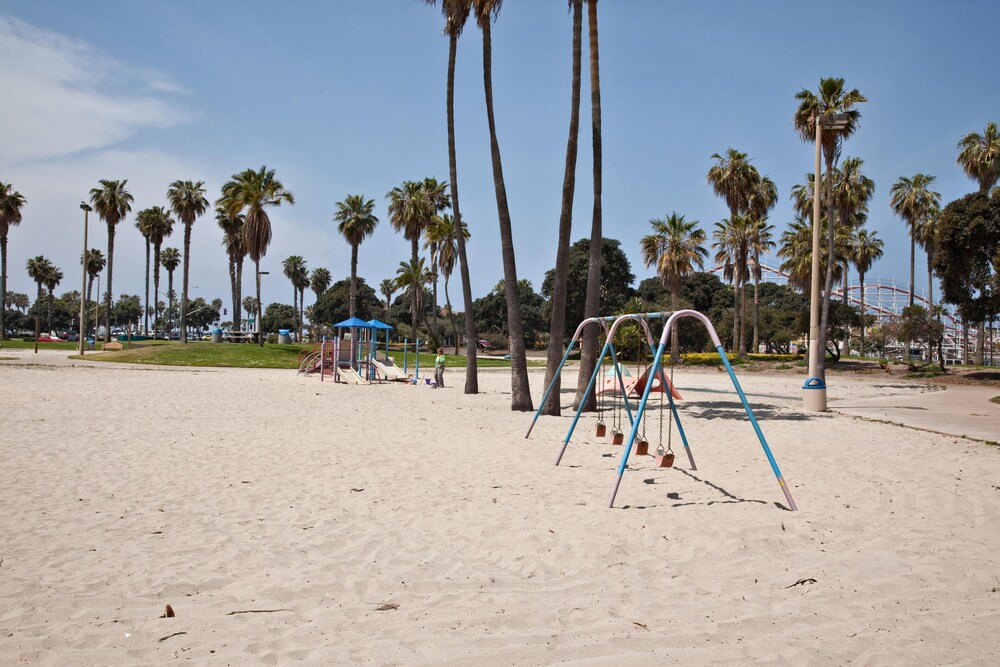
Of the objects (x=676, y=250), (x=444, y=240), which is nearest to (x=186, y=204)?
(x=444, y=240)

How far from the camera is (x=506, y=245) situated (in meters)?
16.8

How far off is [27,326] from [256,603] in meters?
144

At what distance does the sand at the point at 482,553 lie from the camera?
370 centimetres

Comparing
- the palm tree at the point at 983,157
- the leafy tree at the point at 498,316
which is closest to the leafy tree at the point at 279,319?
the leafy tree at the point at 498,316

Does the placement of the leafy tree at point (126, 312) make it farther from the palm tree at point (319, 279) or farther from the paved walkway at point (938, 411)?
the paved walkway at point (938, 411)

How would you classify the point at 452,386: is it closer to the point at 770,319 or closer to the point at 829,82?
the point at 829,82

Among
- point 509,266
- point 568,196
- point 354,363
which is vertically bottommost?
point 354,363

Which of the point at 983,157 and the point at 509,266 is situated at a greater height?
the point at 983,157

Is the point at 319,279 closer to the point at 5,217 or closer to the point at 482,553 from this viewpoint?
the point at 5,217

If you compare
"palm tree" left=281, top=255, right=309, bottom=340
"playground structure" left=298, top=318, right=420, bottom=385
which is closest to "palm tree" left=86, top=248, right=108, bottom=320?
"palm tree" left=281, top=255, right=309, bottom=340

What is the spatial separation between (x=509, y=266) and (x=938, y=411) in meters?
11.9

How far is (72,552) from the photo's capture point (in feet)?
16.5

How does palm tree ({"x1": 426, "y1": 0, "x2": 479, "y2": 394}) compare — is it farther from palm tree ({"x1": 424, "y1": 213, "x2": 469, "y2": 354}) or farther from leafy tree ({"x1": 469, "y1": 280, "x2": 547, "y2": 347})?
leafy tree ({"x1": 469, "y1": 280, "x2": 547, "y2": 347})

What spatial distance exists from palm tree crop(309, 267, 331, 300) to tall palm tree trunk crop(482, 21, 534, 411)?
289ft
